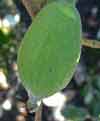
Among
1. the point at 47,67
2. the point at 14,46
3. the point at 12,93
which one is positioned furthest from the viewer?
the point at 12,93

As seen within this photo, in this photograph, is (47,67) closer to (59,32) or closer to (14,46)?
(59,32)

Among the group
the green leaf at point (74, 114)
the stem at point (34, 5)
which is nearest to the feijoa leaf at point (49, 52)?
the stem at point (34, 5)

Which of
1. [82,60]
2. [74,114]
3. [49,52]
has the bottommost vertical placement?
[82,60]

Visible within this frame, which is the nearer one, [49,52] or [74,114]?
[49,52]

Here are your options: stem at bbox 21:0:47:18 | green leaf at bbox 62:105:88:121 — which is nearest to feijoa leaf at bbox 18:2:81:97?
stem at bbox 21:0:47:18

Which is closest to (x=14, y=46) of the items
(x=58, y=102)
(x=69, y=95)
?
(x=58, y=102)

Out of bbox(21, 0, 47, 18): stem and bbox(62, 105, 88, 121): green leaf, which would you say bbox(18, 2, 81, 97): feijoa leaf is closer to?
bbox(21, 0, 47, 18): stem

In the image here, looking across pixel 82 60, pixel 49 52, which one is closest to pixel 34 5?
pixel 49 52

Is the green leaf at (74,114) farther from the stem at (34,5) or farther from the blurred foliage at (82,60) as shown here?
the stem at (34,5)

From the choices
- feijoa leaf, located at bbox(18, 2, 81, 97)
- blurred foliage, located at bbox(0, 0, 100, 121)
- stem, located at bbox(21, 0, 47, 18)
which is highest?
stem, located at bbox(21, 0, 47, 18)

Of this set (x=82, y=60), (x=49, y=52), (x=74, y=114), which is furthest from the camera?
(x=82, y=60)

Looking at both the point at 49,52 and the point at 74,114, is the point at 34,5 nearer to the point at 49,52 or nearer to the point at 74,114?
the point at 49,52
